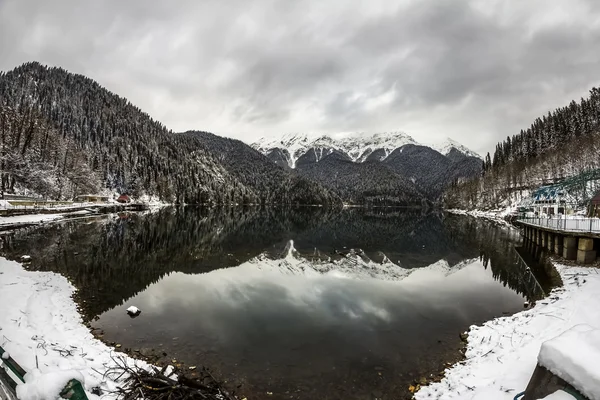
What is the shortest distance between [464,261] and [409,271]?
10132mm

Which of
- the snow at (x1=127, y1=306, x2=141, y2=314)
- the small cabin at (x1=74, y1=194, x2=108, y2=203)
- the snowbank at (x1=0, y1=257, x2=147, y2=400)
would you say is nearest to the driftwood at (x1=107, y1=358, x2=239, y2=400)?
the snowbank at (x1=0, y1=257, x2=147, y2=400)

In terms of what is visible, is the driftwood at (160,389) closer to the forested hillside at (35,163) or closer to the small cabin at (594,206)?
the small cabin at (594,206)

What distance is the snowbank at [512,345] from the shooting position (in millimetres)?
10133

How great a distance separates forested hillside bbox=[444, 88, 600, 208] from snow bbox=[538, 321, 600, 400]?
137m

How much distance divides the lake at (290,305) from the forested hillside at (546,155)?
11288 cm

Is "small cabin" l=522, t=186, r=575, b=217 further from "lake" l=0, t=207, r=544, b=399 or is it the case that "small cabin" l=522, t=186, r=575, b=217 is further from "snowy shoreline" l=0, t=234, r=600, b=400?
"snowy shoreline" l=0, t=234, r=600, b=400

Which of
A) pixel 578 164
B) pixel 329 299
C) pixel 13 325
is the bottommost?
pixel 329 299

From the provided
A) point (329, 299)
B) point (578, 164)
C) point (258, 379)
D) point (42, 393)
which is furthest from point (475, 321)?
point (578, 164)

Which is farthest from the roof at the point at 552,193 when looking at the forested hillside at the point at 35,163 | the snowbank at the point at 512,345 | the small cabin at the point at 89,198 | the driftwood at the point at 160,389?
the small cabin at the point at 89,198

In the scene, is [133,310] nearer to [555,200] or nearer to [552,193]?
[552,193]

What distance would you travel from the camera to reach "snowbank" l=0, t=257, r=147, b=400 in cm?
550

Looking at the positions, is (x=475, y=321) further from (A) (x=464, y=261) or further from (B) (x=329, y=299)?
(A) (x=464, y=261)

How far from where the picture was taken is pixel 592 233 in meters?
29.4

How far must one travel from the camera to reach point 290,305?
70.8ft
